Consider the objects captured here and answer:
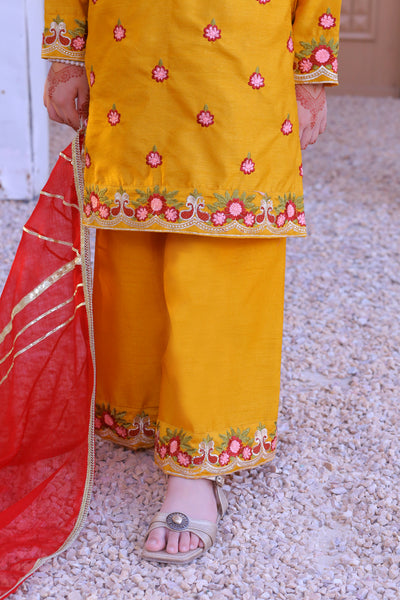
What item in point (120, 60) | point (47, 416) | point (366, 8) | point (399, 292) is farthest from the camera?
point (366, 8)

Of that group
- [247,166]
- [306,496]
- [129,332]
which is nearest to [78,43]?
[247,166]

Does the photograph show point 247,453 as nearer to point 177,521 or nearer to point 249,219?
point 177,521

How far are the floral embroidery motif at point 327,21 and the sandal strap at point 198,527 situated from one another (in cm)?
85

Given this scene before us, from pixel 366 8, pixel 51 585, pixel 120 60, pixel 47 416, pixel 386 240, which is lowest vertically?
pixel 51 585

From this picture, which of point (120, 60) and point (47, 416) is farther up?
point (120, 60)

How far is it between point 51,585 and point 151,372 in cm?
44

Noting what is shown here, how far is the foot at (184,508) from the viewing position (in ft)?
4.26

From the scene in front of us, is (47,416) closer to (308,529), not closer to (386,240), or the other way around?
(308,529)

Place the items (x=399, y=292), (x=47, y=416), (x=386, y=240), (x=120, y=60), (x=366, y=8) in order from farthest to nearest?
(x=366, y=8) < (x=386, y=240) < (x=399, y=292) < (x=47, y=416) < (x=120, y=60)

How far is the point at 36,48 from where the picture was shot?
3.18 meters

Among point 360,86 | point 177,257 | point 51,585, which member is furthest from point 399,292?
point 360,86

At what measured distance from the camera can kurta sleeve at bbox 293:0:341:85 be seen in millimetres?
1278

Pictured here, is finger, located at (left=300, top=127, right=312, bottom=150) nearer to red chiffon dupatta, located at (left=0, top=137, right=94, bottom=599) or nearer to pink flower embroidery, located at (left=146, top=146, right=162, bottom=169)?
pink flower embroidery, located at (left=146, top=146, right=162, bottom=169)

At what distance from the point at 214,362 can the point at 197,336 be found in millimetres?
57
